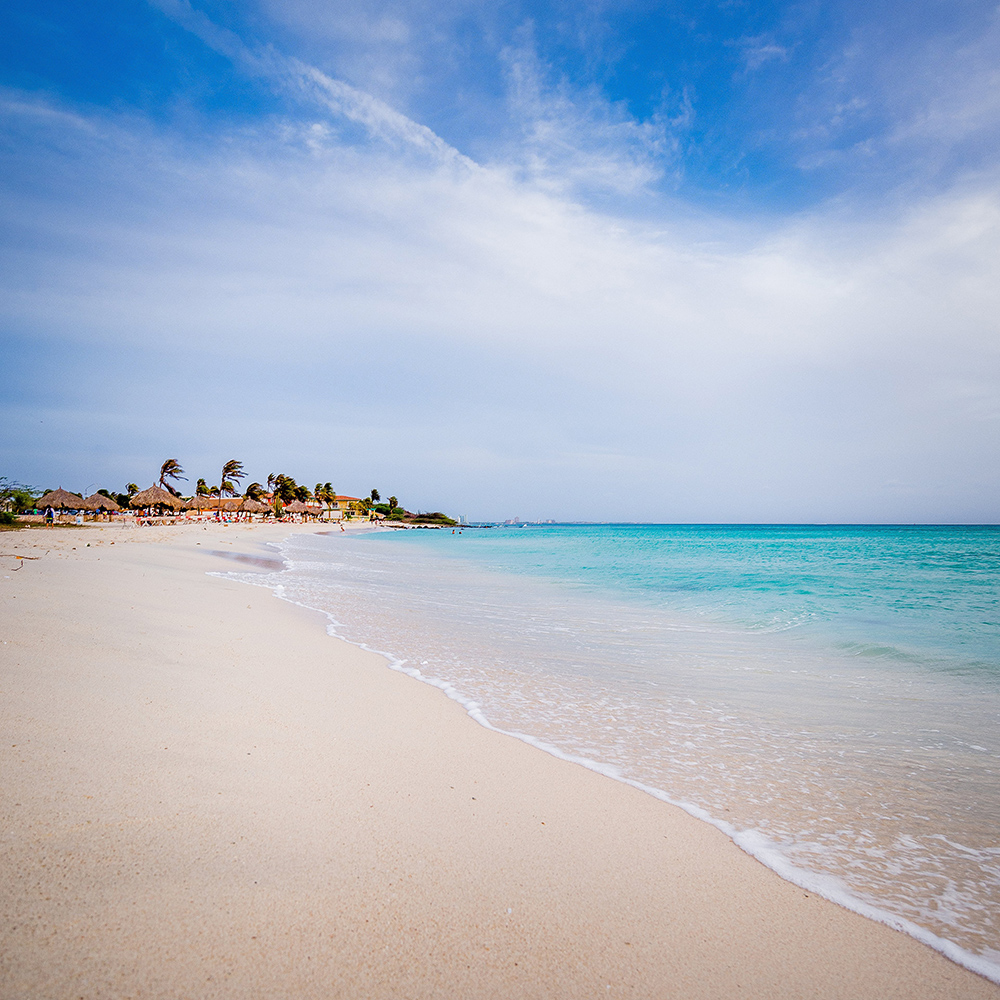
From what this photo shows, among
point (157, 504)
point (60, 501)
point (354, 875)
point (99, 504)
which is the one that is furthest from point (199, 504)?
point (354, 875)

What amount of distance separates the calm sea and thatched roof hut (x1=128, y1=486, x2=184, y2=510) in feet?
179

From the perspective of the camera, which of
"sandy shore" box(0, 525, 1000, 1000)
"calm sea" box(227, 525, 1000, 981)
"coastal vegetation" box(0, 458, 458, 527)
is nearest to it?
"sandy shore" box(0, 525, 1000, 1000)

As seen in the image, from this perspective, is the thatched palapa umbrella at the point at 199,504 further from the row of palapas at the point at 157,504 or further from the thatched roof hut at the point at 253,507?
the thatched roof hut at the point at 253,507

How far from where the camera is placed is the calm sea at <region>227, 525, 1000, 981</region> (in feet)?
10.3

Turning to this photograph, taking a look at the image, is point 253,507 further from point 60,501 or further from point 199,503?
point 60,501

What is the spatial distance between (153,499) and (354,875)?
226 feet

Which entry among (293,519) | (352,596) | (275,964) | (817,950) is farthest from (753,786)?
(293,519)

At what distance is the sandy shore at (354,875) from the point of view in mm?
1995

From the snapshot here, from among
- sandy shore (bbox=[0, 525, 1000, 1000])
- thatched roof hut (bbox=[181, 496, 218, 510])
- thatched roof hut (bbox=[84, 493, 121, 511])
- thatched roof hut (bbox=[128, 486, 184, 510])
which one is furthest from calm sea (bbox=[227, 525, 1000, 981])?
thatched roof hut (bbox=[181, 496, 218, 510])

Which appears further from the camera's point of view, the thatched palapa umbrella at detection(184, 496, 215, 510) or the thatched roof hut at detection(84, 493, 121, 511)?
the thatched palapa umbrella at detection(184, 496, 215, 510)

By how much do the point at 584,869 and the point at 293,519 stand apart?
94477mm

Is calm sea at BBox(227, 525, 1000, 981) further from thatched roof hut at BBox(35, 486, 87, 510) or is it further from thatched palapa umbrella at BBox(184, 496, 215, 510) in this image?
thatched palapa umbrella at BBox(184, 496, 215, 510)

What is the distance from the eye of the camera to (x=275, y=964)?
1.96 meters

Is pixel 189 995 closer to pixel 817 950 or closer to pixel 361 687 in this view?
pixel 817 950
